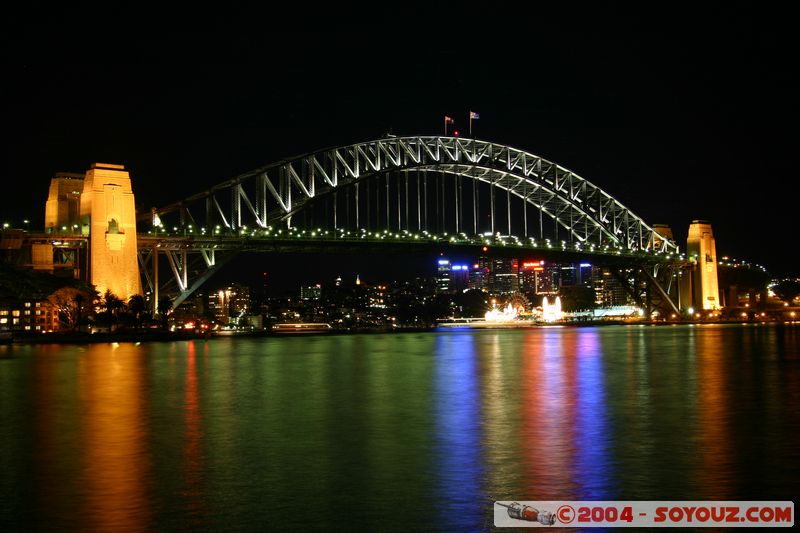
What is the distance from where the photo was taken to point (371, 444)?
513 inches

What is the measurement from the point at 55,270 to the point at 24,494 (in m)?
42.3

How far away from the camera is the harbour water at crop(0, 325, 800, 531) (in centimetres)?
915

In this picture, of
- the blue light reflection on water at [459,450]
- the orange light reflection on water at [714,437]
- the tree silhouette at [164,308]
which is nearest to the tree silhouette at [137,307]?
the tree silhouette at [164,308]

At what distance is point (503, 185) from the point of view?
2913 inches

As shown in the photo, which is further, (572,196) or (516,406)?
(572,196)

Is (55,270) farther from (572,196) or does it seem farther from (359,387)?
(572,196)

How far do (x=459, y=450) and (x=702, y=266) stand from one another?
78.4 m

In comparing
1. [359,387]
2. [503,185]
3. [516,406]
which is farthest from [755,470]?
[503,185]

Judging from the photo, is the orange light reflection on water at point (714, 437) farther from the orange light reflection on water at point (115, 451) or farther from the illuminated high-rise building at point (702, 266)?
the illuminated high-rise building at point (702, 266)

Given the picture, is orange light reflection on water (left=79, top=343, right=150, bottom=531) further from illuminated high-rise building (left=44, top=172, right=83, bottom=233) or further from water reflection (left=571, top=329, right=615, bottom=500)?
illuminated high-rise building (left=44, top=172, right=83, bottom=233)

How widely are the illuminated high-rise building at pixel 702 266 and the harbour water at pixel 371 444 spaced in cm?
6261

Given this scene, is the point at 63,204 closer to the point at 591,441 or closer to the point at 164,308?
the point at 164,308

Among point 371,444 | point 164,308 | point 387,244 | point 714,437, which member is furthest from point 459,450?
point 387,244

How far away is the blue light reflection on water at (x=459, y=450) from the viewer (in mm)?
8902
